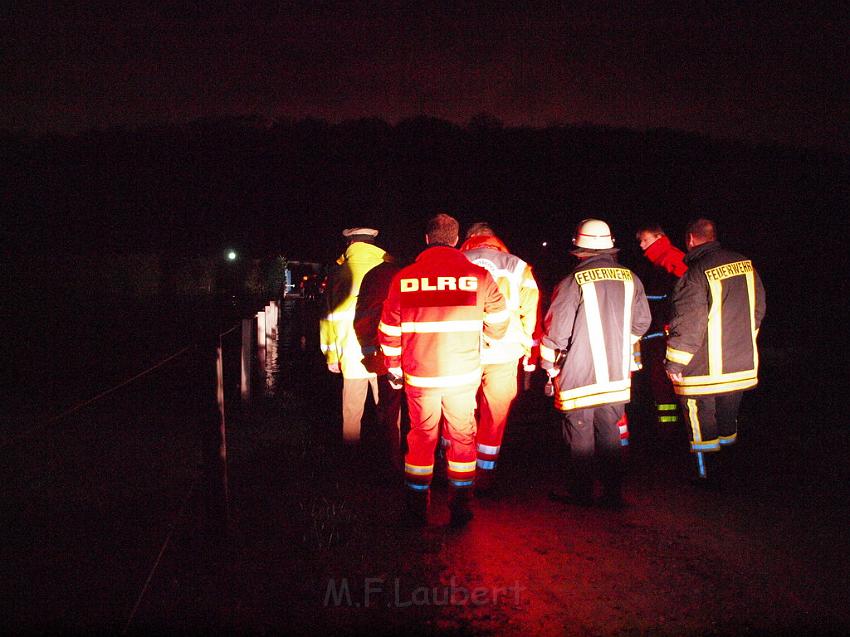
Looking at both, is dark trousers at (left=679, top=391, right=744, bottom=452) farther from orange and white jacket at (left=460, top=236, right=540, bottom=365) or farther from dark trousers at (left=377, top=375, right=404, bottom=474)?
dark trousers at (left=377, top=375, right=404, bottom=474)

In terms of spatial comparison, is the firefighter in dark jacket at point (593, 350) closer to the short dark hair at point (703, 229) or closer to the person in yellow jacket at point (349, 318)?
the short dark hair at point (703, 229)

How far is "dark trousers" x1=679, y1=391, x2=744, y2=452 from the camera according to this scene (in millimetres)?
4832

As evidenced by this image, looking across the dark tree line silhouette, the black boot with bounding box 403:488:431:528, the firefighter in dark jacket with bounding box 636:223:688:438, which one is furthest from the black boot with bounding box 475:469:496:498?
the dark tree line silhouette

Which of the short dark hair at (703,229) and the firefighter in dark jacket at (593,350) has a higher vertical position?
the short dark hair at (703,229)

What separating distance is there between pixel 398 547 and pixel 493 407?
4.57ft

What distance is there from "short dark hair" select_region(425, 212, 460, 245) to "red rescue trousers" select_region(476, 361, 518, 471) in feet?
3.74

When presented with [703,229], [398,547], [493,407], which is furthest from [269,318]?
[703,229]

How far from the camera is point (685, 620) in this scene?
3.01 metres

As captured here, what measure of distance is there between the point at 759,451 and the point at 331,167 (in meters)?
45.5

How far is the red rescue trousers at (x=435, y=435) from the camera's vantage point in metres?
4.06

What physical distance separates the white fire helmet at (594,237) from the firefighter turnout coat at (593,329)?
0.08m

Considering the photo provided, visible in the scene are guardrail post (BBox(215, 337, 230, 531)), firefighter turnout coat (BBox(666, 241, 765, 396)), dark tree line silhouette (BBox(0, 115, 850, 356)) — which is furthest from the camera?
dark tree line silhouette (BBox(0, 115, 850, 356))

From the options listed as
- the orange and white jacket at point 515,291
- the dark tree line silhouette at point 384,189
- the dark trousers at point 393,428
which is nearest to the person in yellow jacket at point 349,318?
the dark trousers at point 393,428

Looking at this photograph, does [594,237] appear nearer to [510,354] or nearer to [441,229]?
[510,354]
